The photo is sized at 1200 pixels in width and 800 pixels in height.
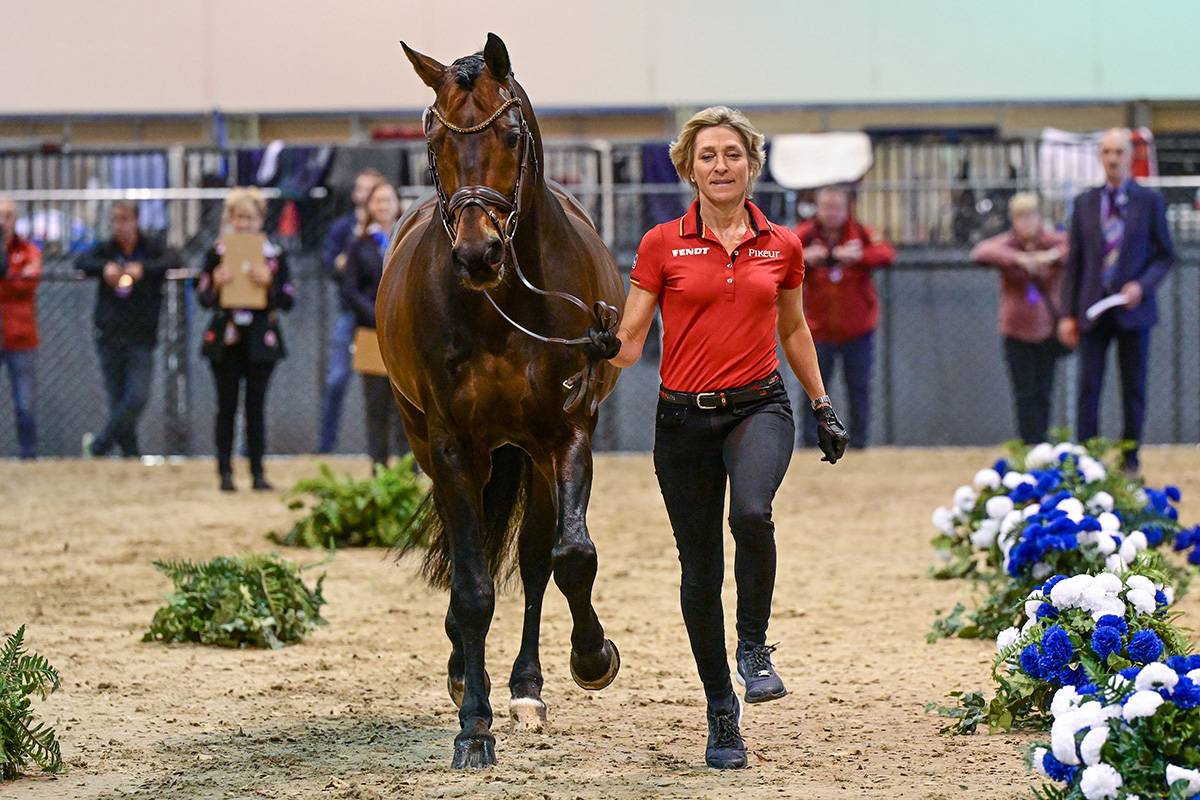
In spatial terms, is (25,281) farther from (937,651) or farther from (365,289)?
(937,651)

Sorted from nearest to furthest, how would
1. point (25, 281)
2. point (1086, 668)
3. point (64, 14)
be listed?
point (1086, 668)
point (25, 281)
point (64, 14)

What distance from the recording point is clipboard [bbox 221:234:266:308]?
1045 cm

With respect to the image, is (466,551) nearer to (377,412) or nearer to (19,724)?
(19,724)

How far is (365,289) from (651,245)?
6.85 metres

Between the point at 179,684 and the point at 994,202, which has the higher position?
the point at 994,202

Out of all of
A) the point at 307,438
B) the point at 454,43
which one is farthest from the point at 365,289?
the point at 454,43

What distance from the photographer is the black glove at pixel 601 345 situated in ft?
13.2

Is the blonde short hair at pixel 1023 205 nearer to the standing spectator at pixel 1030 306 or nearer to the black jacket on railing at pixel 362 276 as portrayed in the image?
the standing spectator at pixel 1030 306

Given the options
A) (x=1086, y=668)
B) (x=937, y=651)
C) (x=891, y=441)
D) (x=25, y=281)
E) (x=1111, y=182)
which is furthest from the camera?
(x=891, y=441)

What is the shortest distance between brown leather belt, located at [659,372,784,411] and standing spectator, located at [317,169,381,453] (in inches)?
310

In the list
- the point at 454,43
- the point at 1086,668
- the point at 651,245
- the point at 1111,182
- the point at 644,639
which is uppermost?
the point at 454,43

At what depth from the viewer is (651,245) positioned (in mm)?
4043

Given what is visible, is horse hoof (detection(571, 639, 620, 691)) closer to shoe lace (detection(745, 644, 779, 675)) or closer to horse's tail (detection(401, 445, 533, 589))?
horse's tail (detection(401, 445, 533, 589))

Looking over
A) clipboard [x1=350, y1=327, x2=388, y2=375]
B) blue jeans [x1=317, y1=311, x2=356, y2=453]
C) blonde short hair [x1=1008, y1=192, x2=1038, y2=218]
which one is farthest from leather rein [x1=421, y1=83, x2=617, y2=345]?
blonde short hair [x1=1008, y1=192, x2=1038, y2=218]
